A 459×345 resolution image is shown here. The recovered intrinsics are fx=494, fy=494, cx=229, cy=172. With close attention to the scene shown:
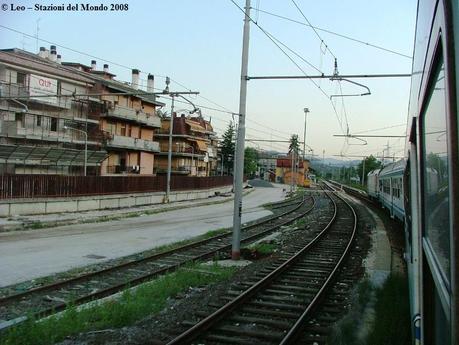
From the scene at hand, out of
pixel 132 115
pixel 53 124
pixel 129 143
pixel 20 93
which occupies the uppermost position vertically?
pixel 132 115

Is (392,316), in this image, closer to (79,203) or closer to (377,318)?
(377,318)

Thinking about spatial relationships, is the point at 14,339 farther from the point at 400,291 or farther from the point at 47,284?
the point at 400,291

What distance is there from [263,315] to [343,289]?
10.2 ft

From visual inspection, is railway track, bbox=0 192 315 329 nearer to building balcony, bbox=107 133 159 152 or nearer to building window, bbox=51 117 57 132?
building window, bbox=51 117 57 132

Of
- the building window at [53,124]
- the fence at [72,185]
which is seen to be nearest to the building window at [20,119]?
the building window at [53,124]

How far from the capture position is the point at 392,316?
25.8ft

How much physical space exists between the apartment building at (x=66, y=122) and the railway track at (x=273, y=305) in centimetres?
1823

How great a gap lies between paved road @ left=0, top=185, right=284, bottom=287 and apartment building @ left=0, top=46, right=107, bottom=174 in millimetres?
10643

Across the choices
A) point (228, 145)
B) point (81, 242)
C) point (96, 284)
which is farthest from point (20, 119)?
point (228, 145)

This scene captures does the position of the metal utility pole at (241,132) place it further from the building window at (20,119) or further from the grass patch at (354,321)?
the building window at (20,119)

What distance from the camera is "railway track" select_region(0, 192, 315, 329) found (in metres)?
8.83

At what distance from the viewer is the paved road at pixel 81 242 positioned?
13.2 metres

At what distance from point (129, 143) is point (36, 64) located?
15.8 metres

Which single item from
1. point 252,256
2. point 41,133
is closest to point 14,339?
point 252,256
